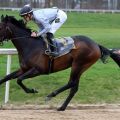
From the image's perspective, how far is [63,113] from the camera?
905cm

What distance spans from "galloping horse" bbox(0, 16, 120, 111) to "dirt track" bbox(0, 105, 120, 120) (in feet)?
0.91

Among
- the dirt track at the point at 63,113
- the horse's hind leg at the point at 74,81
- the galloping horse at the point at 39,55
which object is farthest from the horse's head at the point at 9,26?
the dirt track at the point at 63,113

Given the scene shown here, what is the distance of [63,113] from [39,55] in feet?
3.60

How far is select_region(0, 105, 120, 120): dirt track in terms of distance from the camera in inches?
333

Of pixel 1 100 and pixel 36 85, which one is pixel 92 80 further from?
pixel 1 100

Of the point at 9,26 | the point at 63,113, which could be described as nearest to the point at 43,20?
the point at 9,26

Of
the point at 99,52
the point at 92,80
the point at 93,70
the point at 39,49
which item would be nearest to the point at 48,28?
the point at 39,49

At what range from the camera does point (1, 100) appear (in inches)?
413

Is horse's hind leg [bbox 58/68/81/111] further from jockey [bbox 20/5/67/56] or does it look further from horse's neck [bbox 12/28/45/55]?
horse's neck [bbox 12/28/45/55]

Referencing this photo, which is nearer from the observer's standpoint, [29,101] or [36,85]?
[29,101]

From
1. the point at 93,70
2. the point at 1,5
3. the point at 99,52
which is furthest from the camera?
the point at 1,5

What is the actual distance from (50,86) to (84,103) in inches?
41.2

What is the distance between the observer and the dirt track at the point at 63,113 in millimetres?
8461

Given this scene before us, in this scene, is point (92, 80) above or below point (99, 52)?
below
